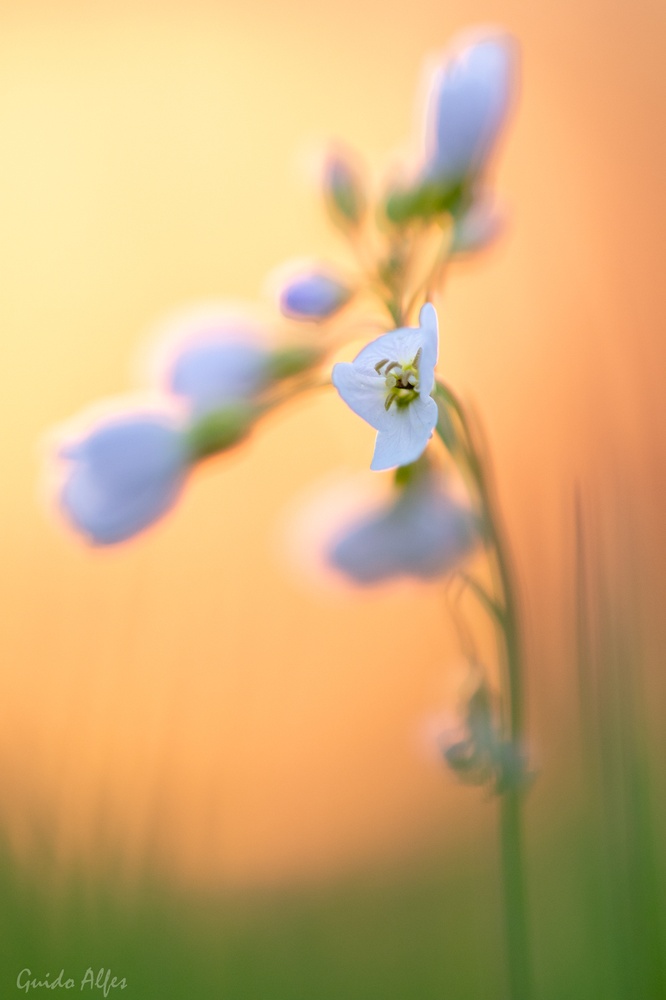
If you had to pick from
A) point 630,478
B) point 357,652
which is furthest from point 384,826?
point 630,478

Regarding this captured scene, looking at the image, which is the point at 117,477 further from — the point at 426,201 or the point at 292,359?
the point at 426,201

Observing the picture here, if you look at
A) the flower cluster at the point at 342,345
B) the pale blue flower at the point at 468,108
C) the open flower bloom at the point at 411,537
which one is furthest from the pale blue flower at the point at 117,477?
the pale blue flower at the point at 468,108

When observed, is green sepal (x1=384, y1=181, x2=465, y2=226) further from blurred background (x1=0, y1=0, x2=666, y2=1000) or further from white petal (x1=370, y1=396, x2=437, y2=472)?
white petal (x1=370, y1=396, x2=437, y2=472)

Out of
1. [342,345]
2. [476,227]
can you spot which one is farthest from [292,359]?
[476,227]

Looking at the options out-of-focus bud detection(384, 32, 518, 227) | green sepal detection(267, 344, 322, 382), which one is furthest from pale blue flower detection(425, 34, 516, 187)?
green sepal detection(267, 344, 322, 382)

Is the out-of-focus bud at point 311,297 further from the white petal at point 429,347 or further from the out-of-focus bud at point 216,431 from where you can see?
the white petal at point 429,347

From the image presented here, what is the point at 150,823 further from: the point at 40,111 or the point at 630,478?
the point at 40,111
